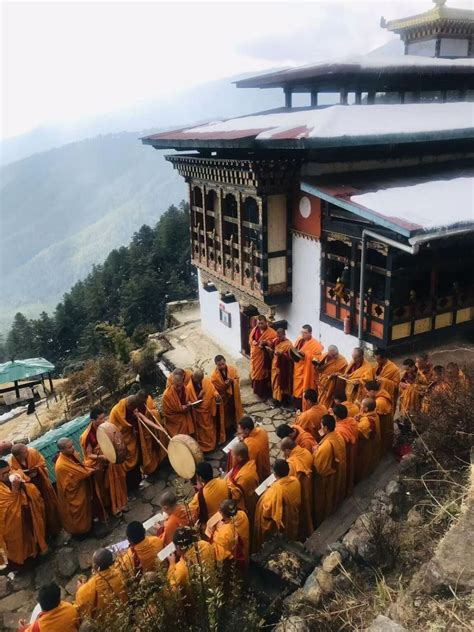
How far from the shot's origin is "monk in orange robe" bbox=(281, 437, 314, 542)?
21.5ft

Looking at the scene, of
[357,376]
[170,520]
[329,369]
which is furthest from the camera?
[329,369]

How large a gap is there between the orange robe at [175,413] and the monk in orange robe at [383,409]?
9.81 feet

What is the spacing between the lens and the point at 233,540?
539cm

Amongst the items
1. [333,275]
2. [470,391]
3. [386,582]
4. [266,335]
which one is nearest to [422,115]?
[333,275]

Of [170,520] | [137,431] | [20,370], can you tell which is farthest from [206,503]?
[20,370]

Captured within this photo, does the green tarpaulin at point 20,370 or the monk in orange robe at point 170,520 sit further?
the green tarpaulin at point 20,370

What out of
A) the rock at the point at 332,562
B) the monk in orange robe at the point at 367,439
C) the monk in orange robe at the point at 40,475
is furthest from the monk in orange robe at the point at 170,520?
the monk in orange robe at the point at 367,439

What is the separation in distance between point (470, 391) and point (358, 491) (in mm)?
2054

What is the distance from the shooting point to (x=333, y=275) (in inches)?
465

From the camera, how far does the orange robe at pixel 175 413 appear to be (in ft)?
28.9

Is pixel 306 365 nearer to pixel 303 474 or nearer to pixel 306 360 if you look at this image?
pixel 306 360

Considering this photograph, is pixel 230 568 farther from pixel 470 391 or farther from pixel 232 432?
pixel 232 432

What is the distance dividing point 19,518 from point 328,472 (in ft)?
13.1

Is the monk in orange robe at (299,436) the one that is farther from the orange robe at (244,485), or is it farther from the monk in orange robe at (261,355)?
the monk in orange robe at (261,355)
